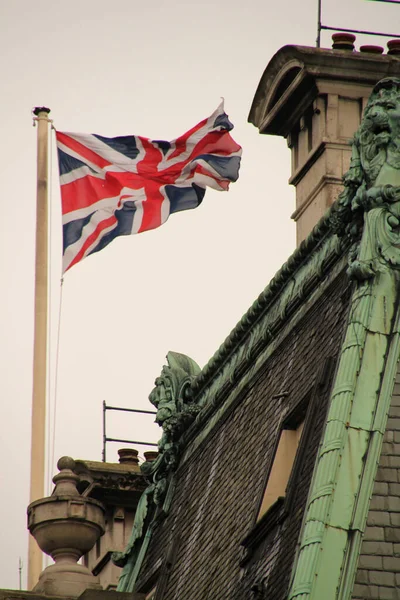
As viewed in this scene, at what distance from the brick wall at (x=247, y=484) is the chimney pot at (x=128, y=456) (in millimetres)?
20459

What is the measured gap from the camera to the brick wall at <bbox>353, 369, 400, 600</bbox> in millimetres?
24812

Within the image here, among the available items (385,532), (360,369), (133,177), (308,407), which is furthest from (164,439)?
(385,532)

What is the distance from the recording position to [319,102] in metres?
39.4

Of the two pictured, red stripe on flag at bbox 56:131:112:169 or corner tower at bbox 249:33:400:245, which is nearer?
corner tower at bbox 249:33:400:245

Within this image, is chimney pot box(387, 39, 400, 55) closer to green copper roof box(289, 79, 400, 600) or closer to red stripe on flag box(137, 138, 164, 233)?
red stripe on flag box(137, 138, 164, 233)

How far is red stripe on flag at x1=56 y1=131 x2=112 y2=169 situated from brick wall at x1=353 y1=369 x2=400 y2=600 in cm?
1916

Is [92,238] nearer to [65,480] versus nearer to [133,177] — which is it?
[133,177]

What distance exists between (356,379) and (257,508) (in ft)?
12.1

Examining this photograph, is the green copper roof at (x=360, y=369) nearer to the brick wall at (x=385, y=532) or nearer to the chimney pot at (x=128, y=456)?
the brick wall at (x=385, y=532)

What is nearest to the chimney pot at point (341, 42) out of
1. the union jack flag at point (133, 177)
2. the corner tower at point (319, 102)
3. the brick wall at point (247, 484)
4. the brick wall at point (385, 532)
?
the corner tower at point (319, 102)

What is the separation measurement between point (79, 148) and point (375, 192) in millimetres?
17687

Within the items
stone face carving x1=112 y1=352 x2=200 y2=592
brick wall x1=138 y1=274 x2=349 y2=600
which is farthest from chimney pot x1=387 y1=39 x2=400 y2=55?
brick wall x1=138 y1=274 x2=349 y2=600

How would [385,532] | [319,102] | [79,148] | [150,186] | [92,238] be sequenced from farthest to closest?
[79,148], [150,186], [92,238], [319,102], [385,532]

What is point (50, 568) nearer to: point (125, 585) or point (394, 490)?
point (125, 585)
